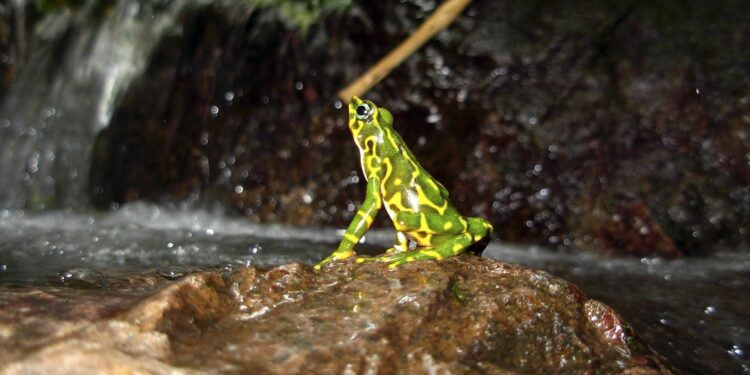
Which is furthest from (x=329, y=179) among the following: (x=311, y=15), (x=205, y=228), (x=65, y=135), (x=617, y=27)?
(x=65, y=135)

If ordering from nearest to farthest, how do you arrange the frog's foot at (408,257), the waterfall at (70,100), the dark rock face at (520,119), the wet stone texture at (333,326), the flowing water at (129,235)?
the wet stone texture at (333,326) → the frog's foot at (408,257) → the flowing water at (129,235) → the dark rock face at (520,119) → the waterfall at (70,100)

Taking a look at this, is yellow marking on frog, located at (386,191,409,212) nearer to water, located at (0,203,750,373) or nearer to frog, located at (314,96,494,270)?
frog, located at (314,96,494,270)

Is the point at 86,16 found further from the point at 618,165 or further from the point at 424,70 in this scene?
the point at 618,165

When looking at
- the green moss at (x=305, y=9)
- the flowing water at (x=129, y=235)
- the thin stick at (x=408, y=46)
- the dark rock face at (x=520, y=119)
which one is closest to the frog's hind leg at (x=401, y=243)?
the flowing water at (x=129, y=235)

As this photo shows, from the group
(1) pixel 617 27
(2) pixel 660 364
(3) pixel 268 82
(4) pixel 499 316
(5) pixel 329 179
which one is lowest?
(2) pixel 660 364

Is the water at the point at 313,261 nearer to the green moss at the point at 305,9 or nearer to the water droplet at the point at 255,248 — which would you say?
the water droplet at the point at 255,248

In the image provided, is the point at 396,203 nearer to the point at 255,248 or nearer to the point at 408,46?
the point at 255,248
